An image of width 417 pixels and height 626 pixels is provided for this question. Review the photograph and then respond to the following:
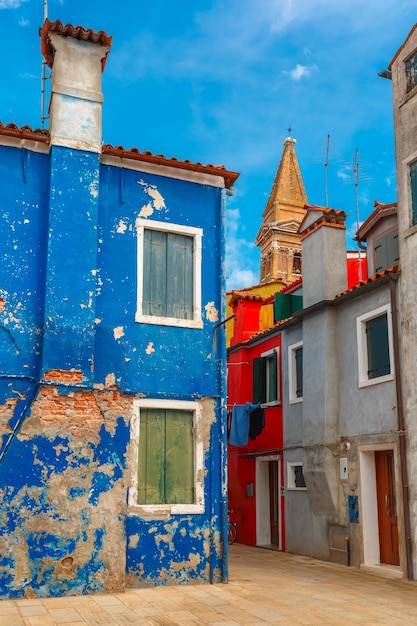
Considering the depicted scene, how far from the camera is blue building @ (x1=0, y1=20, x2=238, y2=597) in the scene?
10016 mm

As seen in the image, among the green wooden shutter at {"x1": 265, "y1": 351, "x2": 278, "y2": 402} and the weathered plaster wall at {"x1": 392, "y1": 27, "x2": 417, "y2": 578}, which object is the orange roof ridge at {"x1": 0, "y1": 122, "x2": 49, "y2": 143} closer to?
the weathered plaster wall at {"x1": 392, "y1": 27, "x2": 417, "y2": 578}

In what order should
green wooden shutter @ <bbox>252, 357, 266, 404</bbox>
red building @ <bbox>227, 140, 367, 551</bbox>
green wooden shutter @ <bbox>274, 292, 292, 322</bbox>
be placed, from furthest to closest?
green wooden shutter @ <bbox>274, 292, 292, 322</bbox> < green wooden shutter @ <bbox>252, 357, 266, 404</bbox> < red building @ <bbox>227, 140, 367, 551</bbox>

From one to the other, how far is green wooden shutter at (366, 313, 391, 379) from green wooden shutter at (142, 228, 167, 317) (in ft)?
16.1

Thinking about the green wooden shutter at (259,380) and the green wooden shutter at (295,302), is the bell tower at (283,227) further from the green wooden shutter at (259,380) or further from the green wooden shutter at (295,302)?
the green wooden shutter at (259,380)

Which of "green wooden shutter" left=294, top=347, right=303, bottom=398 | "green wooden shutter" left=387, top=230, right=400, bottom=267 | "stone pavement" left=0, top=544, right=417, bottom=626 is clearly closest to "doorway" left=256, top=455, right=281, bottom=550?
"green wooden shutter" left=294, top=347, right=303, bottom=398

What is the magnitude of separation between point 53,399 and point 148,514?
2370 millimetres

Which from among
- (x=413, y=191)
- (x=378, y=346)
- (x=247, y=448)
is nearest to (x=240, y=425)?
(x=247, y=448)

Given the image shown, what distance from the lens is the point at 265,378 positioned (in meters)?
19.0

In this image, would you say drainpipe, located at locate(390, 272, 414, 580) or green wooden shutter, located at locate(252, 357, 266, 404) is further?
green wooden shutter, located at locate(252, 357, 266, 404)

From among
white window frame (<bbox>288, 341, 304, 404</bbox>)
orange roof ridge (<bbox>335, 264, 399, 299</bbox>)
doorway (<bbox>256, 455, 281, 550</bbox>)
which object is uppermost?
orange roof ridge (<bbox>335, 264, 399, 299</bbox>)

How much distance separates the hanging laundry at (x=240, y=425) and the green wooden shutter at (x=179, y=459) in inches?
222

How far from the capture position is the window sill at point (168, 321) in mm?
11352

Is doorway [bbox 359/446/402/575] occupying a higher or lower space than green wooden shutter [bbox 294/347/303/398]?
lower

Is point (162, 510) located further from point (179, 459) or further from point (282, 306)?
point (282, 306)
